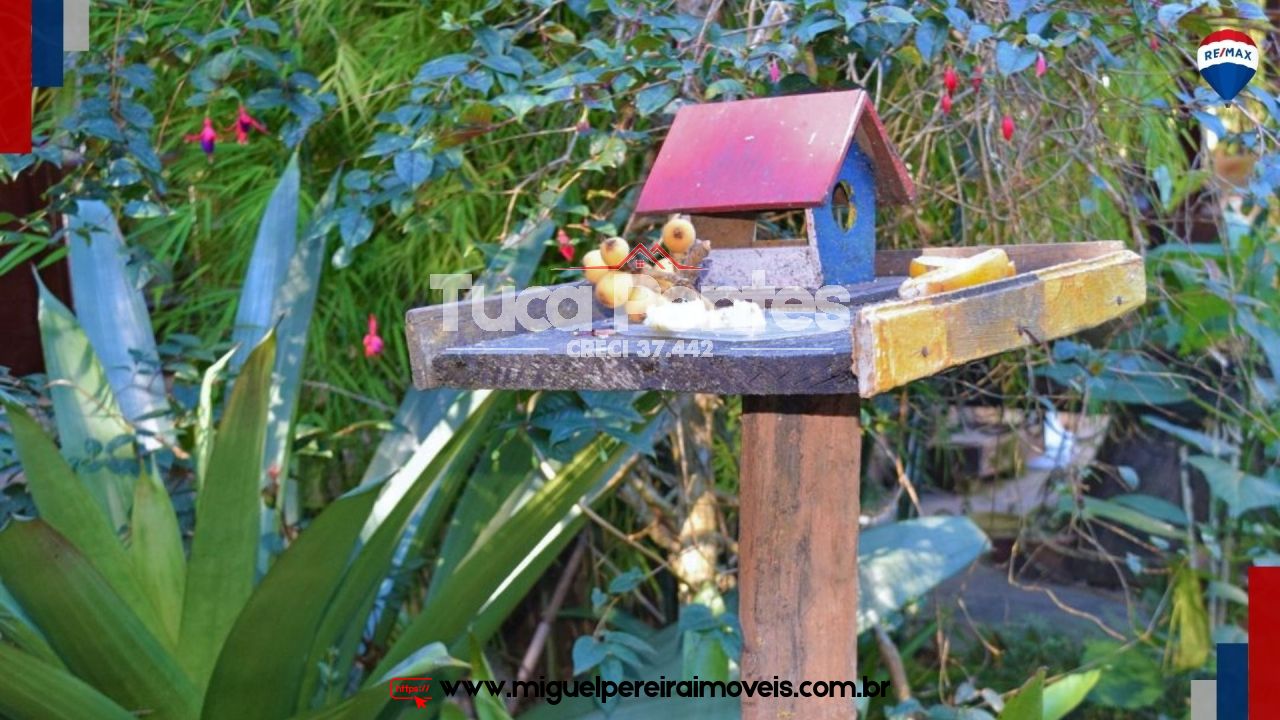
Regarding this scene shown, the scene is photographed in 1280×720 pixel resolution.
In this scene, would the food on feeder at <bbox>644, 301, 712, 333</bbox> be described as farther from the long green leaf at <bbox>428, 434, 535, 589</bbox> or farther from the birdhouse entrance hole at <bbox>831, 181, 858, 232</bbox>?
the long green leaf at <bbox>428, 434, 535, 589</bbox>

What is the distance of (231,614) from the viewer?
1.62 metres

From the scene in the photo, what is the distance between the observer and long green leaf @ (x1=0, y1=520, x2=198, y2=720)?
1415 millimetres

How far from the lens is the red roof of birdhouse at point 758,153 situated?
48.6 inches

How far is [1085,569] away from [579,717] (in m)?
Answer: 2.26

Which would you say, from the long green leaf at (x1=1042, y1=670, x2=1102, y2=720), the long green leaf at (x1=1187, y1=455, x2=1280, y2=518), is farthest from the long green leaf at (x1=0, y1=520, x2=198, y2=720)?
the long green leaf at (x1=1187, y1=455, x2=1280, y2=518)

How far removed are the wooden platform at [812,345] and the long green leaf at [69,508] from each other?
2.38ft

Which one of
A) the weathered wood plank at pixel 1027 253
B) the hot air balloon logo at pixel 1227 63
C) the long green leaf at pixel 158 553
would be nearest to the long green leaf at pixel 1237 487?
the hot air balloon logo at pixel 1227 63

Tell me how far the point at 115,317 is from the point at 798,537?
4.43 ft

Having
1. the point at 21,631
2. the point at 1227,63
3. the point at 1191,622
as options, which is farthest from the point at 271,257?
the point at 1191,622

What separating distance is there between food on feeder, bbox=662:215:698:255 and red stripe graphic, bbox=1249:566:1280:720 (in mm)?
1618

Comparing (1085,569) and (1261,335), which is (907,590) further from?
(1085,569)

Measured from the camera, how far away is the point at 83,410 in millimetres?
1963

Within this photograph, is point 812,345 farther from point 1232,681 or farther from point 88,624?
point 1232,681

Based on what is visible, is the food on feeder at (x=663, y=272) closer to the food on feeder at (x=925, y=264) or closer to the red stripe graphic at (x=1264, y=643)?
the food on feeder at (x=925, y=264)
